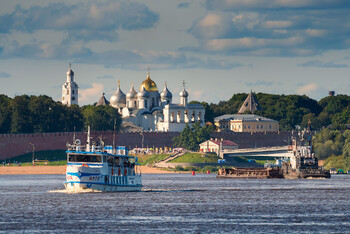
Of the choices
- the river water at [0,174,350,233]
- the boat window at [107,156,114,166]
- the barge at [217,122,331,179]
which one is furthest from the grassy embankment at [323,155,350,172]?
the boat window at [107,156,114,166]

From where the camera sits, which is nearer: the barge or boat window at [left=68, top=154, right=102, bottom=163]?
boat window at [left=68, top=154, right=102, bottom=163]

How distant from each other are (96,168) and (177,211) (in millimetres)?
16553

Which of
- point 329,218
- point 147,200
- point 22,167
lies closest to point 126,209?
point 147,200

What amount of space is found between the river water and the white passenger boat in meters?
1.29

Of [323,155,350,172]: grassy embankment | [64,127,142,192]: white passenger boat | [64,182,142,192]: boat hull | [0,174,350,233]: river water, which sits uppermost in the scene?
[323,155,350,172]: grassy embankment

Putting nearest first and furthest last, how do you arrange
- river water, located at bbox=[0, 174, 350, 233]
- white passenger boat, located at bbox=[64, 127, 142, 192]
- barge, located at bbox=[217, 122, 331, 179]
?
river water, located at bbox=[0, 174, 350, 233]
white passenger boat, located at bbox=[64, 127, 142, 192]
barge, located at bbox=[217, 122, 331, 179]

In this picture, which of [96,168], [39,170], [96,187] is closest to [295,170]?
[39,170]

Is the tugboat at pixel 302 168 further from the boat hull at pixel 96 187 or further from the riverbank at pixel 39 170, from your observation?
the boat hull at pixel 96 187

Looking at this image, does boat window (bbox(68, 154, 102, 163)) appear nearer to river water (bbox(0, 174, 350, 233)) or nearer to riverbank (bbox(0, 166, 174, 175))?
river water (bbox(0, 174, 350, 233))

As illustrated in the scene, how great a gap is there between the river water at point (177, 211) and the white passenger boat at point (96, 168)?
129cm

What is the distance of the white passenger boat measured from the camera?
97.5 meters

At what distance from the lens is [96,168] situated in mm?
98062

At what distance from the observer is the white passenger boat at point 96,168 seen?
97500mm

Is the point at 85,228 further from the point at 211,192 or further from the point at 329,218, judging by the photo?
the point at 211,192
